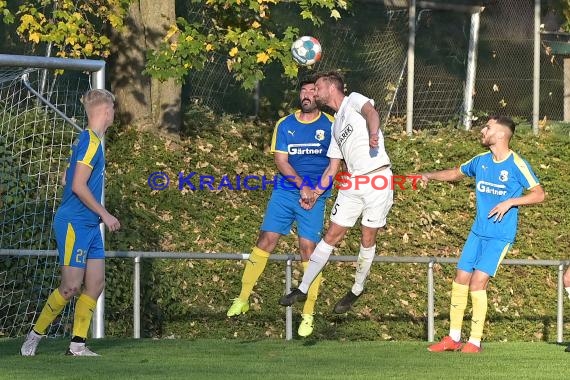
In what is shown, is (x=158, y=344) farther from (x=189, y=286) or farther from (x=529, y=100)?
(x=529, y=100)

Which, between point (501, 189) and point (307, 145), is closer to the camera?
point (501, 189)

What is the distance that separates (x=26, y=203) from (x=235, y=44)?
376 centimetres

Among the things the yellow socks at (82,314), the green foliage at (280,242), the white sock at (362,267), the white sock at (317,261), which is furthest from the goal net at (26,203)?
the white sock at (362,267)

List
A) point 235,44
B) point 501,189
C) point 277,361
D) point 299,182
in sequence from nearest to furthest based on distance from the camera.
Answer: point 277,361 < point 501,189 < point 299,182 < point 235,44

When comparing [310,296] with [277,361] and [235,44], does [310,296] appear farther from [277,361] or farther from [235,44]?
[235,44]

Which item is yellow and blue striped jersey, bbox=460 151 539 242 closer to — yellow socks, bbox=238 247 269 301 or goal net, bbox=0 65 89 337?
yellow socks, bbox=238 247 269 301

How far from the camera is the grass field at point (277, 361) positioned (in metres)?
9.58

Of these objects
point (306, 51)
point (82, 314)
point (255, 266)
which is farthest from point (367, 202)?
point (306, 51)

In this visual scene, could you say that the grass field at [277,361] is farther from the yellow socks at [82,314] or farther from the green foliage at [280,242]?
the green foliage at [280,242]

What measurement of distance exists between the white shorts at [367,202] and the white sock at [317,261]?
0.80 ft

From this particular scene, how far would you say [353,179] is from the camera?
11711mm

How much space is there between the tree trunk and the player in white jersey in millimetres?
7076

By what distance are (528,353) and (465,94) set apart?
32.9ft

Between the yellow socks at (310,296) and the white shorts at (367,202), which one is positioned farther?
the yellow socks at (310,296)
